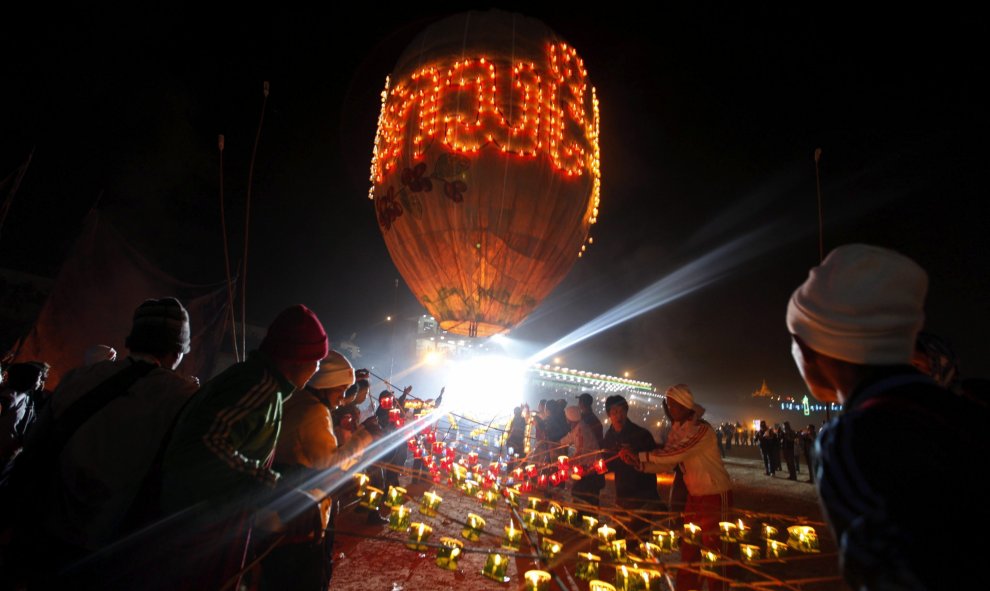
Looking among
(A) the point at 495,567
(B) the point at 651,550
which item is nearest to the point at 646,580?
(B) the point at 651,550

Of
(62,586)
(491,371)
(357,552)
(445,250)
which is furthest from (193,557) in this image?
(491,371)

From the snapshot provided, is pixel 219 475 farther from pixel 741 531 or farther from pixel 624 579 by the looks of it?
pixel 741 531

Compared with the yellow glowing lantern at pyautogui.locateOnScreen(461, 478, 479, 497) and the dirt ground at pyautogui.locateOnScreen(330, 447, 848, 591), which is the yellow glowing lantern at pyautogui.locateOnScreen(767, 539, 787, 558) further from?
the yellow glowing lantern at pyautogui.locateOnScreen(461, 478, 479, 497)

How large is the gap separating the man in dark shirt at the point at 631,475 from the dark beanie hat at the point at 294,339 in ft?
13.4

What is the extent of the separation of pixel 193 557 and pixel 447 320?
Result: 5.81 meters

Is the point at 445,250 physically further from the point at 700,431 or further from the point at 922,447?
the point at 922,447

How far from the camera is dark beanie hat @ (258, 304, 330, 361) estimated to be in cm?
220

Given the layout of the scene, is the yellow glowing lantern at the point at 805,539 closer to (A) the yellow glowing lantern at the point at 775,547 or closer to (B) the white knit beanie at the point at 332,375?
(A) the yellow glowing lantern at the point at 775,547

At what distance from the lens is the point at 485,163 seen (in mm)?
6418

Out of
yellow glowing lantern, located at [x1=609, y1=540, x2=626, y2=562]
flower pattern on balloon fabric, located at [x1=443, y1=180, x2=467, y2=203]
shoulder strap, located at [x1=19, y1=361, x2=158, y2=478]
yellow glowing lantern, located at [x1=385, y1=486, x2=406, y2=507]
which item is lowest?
yellow glowing lantern, located at [x1=609, y1=540, x2=626, y2=562]

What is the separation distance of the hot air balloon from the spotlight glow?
22139 mm

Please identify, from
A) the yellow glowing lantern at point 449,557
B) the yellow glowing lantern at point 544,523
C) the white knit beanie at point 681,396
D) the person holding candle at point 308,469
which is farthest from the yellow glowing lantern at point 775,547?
the person holding candle at point 308,469

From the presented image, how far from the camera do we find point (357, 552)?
552 centimetres

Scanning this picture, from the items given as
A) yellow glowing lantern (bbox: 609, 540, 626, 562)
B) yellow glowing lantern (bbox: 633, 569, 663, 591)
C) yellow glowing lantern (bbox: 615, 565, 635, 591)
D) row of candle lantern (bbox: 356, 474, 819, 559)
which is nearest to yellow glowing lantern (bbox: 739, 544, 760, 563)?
row of candle lantern (bbox: 356, 474, 819, 559)
